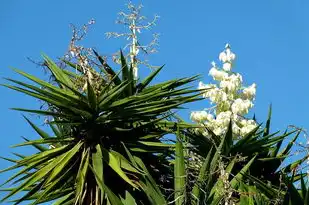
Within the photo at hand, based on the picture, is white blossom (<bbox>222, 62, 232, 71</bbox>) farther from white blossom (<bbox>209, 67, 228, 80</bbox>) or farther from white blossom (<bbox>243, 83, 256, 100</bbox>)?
white blossom (<bbox>243, 83, 256, 100</bbox>)

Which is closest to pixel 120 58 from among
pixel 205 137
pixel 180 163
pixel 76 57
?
pixel 76 57

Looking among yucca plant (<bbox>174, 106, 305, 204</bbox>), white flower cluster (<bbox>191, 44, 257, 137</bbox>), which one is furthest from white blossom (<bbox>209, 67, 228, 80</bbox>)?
yucca plant (<bbox>174, 106, 305, 204</bbox>)

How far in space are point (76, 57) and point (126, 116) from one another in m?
0.72

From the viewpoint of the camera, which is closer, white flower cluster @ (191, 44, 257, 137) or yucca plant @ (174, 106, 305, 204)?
yucca plant @ (174, 106, 305, 204)

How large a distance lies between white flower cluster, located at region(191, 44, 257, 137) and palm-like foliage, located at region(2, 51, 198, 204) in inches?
56.5

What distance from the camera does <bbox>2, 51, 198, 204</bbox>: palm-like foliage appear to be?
21.3ft

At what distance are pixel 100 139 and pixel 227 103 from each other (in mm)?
2397

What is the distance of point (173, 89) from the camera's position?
729 centimetres

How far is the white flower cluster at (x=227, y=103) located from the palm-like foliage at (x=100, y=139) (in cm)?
143

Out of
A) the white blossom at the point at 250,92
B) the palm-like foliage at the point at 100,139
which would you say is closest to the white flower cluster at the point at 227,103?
the white blossom at the point at 250,92

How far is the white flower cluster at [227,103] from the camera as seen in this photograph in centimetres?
863

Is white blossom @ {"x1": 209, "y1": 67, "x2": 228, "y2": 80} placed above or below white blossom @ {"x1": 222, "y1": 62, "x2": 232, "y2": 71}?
below

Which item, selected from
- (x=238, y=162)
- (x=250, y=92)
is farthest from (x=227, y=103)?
(x=238, y=162)

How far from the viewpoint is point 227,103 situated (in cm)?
897
